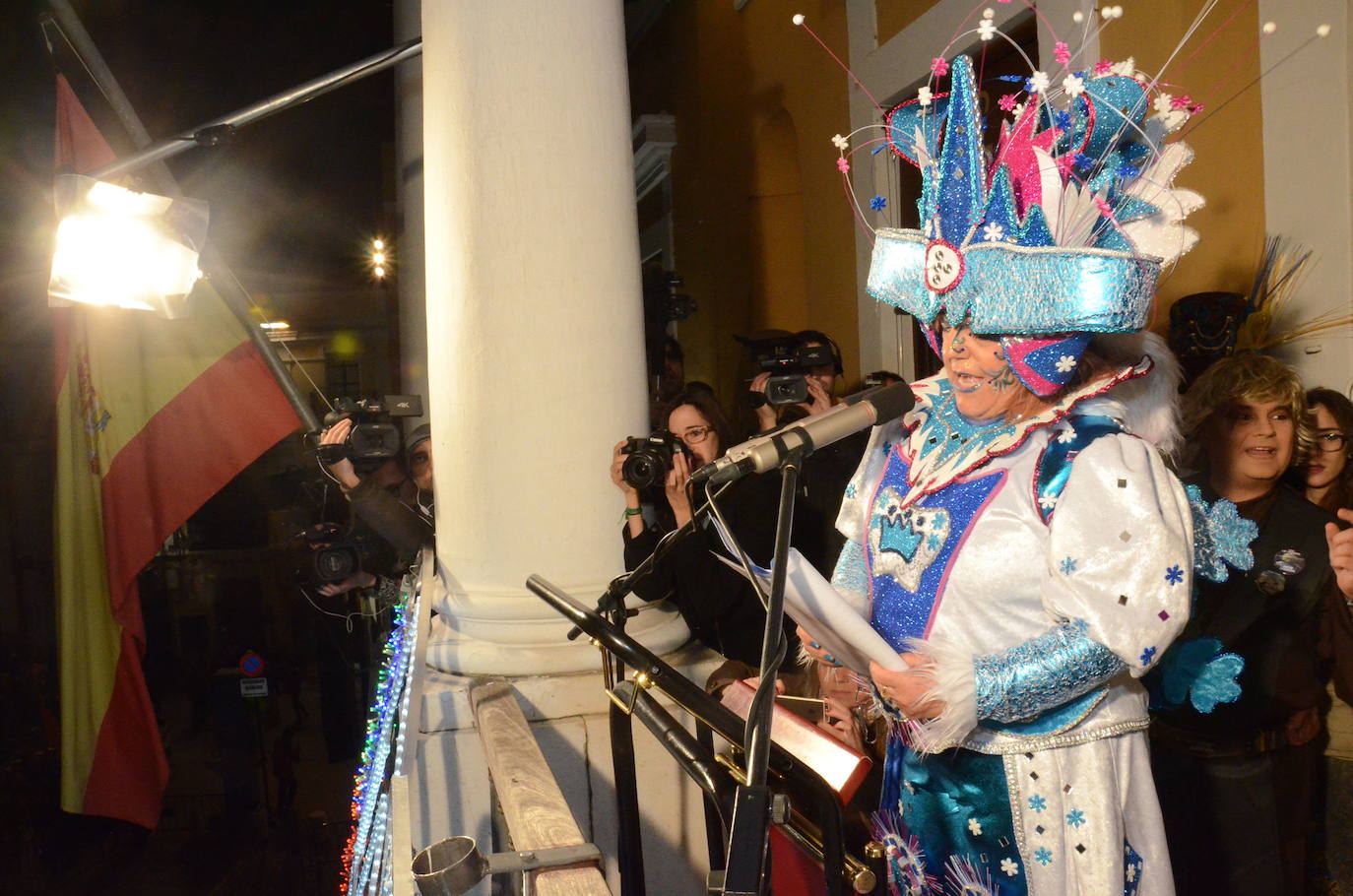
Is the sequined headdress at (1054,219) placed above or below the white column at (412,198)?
below

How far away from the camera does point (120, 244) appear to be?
3865mm

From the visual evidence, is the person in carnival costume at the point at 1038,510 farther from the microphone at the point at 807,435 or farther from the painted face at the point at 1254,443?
the painted face at the point at 1254,443


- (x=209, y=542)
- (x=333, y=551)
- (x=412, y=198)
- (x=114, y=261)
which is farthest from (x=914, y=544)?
(x=209, y=542)

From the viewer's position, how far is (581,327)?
272 cm

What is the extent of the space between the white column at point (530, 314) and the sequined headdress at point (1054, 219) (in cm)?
117

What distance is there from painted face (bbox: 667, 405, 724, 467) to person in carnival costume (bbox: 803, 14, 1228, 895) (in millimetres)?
1213

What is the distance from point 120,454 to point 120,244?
1.00 meters

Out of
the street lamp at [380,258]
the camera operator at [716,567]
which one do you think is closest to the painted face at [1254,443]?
the camera operator at [716,567]

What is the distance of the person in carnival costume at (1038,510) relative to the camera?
1.51 meters

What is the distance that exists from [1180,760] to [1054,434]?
151 centimetres

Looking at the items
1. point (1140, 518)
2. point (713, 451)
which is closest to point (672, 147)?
Answer: point (713, 451)

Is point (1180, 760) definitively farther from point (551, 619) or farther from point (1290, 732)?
point (551, 619)

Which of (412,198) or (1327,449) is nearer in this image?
(1327,449)

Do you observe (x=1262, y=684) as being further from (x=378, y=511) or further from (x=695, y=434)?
(x=378, y=511)
